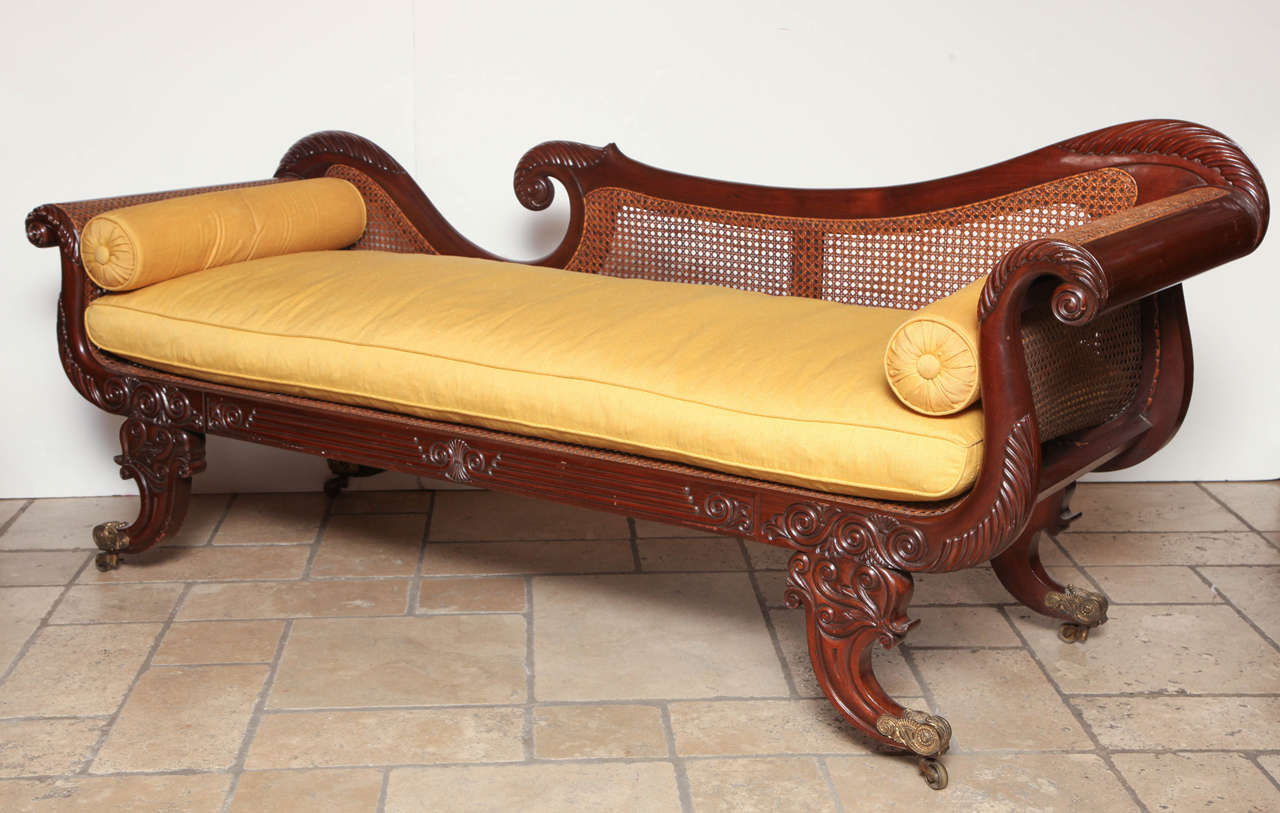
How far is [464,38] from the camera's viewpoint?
319cm

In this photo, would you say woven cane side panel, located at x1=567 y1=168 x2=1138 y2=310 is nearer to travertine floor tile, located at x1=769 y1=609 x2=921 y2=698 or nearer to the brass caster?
travertine floor tile, located at x1=769 y1=609 x2=921 y2=698

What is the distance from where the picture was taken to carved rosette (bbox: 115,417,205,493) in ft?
8.89

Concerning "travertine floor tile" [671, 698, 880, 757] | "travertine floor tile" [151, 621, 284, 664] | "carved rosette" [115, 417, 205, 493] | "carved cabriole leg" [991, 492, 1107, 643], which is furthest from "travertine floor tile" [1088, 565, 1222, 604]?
"carved rosette" [115, 417, 205, 493]

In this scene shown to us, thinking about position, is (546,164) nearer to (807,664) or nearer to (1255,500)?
(807,664)

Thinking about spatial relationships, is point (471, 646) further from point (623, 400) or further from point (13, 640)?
point (13, 640)

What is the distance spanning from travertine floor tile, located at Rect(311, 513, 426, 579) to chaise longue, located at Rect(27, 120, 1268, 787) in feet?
1.08

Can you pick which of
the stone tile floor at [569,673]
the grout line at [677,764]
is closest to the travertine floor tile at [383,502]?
the stone tile floor at [569,673]

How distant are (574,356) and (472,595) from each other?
749 millimetres

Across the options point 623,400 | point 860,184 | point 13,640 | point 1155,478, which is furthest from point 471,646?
point 1155,478

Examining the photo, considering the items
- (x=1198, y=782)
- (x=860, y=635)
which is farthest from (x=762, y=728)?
(x=1198, y=782)

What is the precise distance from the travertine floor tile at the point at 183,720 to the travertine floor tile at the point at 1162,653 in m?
1.40

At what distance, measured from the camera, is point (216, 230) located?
2.73 m

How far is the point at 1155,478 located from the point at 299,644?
217 centimetres

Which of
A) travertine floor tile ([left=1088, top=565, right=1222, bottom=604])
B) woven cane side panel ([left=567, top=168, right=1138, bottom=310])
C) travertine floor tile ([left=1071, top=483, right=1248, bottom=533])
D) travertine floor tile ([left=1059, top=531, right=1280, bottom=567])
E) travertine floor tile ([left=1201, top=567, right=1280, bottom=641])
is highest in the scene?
woven cane side panel ([left=567, top=168, right=1138, bottom=310])
